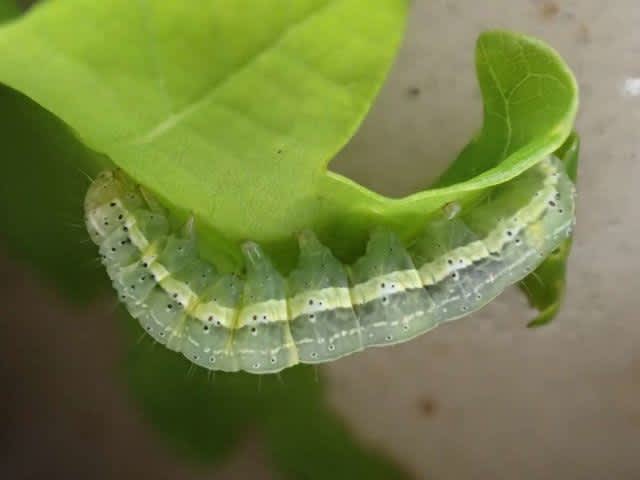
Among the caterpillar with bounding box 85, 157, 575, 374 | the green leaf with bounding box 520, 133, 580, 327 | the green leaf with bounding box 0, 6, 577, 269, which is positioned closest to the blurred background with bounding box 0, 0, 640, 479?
the green leaf with bounding box 520, 133, 580, 327

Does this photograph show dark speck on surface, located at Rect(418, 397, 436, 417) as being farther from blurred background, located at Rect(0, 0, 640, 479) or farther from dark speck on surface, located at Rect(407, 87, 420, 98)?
dark speck on surface, located at Rect(407, 87, 420, 98)

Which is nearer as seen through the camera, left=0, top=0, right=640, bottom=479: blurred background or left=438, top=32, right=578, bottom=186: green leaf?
left=438, top=32, right=578, bottom=186: green leaf

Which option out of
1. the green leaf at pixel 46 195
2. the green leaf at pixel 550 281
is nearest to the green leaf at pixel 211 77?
the green leaf at pixel 46 195

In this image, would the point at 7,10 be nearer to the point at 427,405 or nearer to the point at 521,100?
the point at 521,100

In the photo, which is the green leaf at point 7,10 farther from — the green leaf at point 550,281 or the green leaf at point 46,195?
the green leaf at point 550,281

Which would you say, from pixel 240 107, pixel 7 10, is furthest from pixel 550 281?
pixel 7 10
